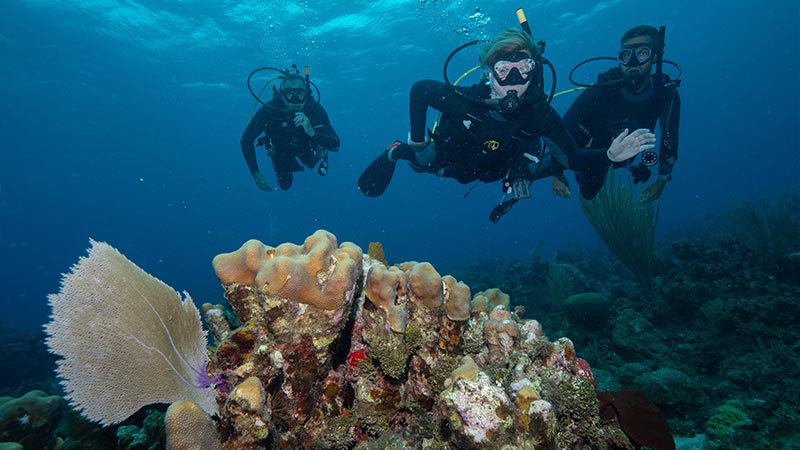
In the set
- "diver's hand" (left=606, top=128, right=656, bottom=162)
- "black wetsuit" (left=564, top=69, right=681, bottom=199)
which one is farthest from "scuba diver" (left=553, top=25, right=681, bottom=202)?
"diver's hand" (left=606, top=128, right=656, bottom=162)

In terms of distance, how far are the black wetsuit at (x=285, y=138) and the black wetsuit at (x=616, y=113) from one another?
6.39m

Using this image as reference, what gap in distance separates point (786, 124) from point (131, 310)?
154780 mm

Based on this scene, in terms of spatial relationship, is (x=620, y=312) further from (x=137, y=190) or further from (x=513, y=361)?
(x=137, y=190)

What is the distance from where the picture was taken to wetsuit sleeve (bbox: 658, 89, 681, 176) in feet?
25.0

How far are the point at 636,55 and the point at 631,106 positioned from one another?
3.39 ft

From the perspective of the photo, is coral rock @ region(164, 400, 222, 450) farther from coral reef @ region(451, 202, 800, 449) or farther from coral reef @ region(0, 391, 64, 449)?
coral reef @ region(451, 202, 800, 449)

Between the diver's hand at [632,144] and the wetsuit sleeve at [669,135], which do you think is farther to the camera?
the wetsuit sleeve at [669,135]

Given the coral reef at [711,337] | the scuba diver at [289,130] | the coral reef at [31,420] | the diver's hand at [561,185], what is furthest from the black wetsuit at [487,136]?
the coral reef at [31,420]

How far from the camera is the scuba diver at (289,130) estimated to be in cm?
1028

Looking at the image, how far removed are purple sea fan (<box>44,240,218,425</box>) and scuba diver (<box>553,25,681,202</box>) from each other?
7.08 m

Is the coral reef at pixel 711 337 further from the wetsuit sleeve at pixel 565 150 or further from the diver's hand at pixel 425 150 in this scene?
the diver's hand at pixel 425 150

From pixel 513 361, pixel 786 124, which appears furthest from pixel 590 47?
pixel 786 124

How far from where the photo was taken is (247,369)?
81.2 inches

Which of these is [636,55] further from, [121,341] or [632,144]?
[121,341]
